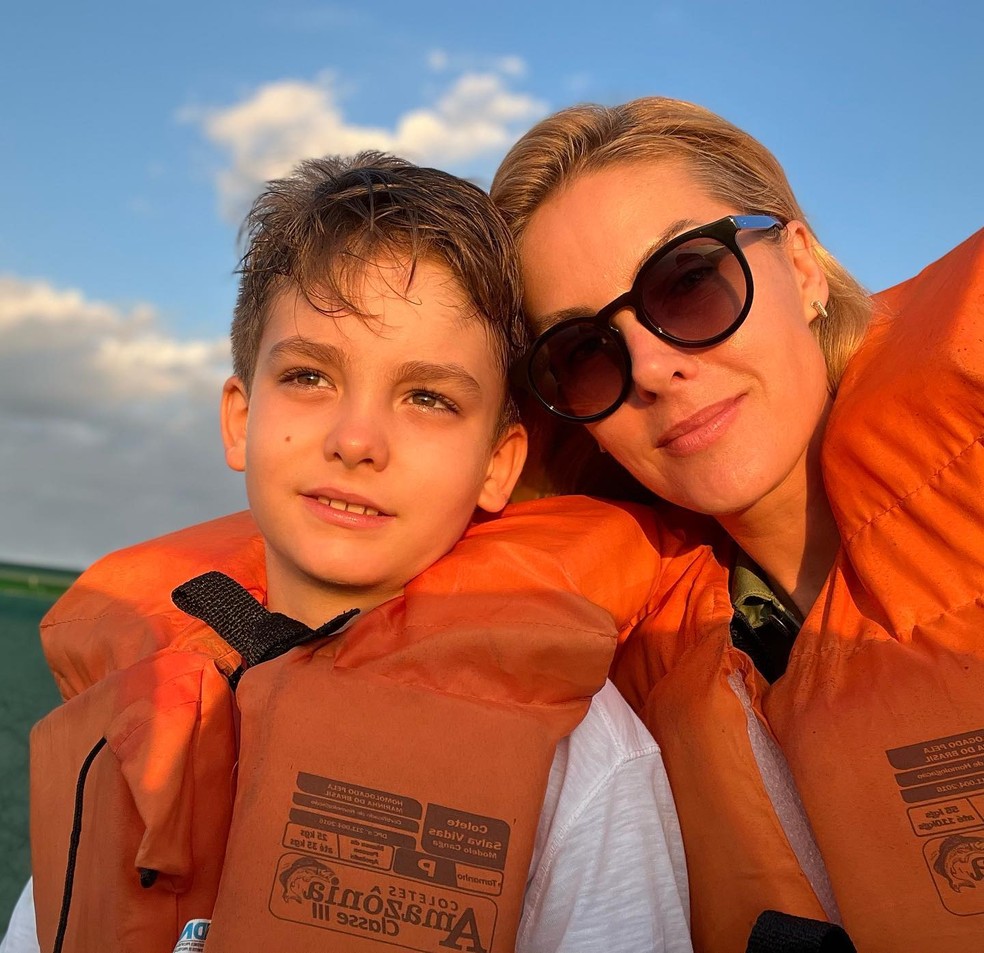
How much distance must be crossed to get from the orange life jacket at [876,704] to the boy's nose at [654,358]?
0.34 metres

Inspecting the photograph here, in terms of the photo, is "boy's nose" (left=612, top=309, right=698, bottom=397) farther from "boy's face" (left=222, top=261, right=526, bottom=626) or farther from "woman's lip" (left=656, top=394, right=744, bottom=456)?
"boy's face" (left=222, top=261, right=526, bottom=626)

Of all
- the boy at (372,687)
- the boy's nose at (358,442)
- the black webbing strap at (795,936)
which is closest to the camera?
the black webbing strap at (795,936)

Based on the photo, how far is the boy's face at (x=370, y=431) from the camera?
1.84 meters

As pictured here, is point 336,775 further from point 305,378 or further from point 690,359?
point 690,359

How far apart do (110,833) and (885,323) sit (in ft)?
6.29

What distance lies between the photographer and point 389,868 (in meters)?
1.53

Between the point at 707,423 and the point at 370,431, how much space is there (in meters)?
Answer: 0.72

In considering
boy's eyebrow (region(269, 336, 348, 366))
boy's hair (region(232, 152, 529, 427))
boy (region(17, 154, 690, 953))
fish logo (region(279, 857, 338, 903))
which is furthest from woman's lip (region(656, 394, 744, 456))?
fish logo (region(279, 857, 338, 903))

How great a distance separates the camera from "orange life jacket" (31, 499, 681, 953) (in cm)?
152

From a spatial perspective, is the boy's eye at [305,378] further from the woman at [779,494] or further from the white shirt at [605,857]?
the white shirt at [605,857]

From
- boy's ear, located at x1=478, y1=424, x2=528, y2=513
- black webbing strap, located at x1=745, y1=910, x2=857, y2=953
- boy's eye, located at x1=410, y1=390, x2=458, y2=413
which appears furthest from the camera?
boy's ear, located at x1=478, y1=424, x2=528, y2=513

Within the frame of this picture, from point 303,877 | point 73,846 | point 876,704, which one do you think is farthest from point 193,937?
point 876,704

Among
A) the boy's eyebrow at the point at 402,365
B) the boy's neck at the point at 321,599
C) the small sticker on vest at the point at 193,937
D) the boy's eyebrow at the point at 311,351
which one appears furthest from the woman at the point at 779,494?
the small sticker on vest at the point at 193,937

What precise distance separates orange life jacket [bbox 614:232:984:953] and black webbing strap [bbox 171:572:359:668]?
77cm
